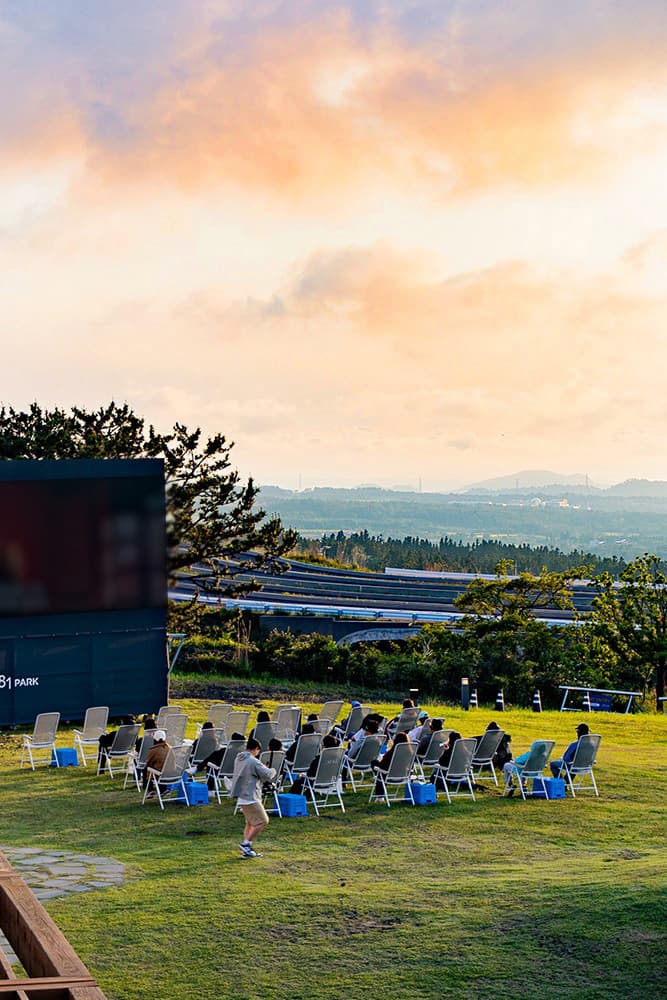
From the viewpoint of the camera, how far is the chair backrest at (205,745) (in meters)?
17.1

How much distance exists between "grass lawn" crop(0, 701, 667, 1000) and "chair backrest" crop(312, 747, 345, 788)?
41cm

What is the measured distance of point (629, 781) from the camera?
17422mm

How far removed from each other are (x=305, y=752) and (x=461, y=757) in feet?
6.75

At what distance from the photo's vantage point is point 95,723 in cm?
2002

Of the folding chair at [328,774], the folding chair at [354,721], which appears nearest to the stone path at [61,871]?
the folding chair at [328,774]

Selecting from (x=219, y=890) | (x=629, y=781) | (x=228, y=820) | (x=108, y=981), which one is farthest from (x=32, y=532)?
(x=108, y=981)

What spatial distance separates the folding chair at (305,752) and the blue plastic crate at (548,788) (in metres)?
2.94

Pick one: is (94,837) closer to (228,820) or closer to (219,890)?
(228,820)

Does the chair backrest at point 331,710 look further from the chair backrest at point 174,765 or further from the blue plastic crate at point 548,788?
the blue plastic crate at point 548,788

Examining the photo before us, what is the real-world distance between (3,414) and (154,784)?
2739 centimetres

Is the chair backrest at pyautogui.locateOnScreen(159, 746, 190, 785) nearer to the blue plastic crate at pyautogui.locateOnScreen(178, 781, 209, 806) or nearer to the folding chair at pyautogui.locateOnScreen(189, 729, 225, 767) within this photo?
the blue plastic crate at pyautogui.locateOnScreen(178, 781, 209, 806)

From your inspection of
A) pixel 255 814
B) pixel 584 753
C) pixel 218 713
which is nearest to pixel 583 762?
pixel 584 753

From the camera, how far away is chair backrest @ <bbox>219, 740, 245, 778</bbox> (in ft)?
52.0

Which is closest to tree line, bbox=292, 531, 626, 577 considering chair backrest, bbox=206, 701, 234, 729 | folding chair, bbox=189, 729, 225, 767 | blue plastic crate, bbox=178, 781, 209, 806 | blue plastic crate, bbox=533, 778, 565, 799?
chair backrest, bbox=206, 701, 234, 729
